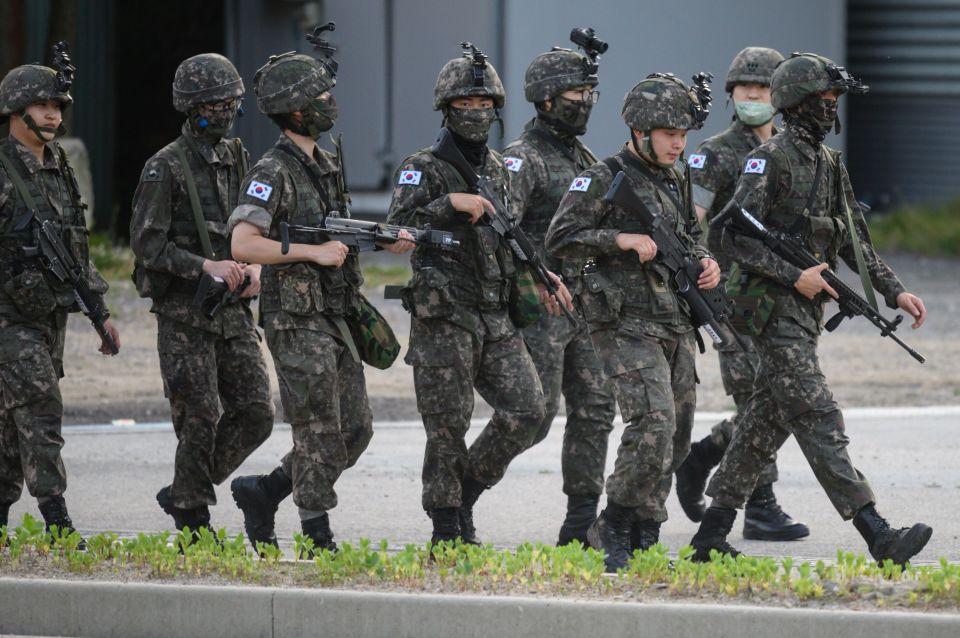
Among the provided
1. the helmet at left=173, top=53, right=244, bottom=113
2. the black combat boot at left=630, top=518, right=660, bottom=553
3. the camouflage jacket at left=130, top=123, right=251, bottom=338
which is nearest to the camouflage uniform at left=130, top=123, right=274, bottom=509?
the camouflage jacket at left=130, top=123, right=251, bottom=338

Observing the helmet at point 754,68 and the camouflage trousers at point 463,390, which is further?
the helmet at point 754,68

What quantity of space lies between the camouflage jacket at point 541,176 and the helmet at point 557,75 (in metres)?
0.18

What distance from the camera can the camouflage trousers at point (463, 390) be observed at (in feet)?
22.2

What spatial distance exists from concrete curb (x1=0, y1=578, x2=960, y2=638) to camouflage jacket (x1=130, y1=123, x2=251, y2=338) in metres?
1.63

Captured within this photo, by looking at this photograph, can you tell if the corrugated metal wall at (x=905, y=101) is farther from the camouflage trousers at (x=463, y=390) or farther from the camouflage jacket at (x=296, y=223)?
the camouflage jacket at (x=296, y=223)

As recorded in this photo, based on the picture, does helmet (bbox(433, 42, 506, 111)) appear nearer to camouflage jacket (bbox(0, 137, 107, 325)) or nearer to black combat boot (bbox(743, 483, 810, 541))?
camouflage jacket (bbox(0, 137, 107, 325))

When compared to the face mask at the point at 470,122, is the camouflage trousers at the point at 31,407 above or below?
below

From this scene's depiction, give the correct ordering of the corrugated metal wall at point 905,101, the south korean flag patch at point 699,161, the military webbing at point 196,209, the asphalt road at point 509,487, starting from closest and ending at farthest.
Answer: the military webbing at point 196,209, the asphalt road at point 509,487, the south korean flag patch at point 699,161, the corrugated metal wall at point 905,101

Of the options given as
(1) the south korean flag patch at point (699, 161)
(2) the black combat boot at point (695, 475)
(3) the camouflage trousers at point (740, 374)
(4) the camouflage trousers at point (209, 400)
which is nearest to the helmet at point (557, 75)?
(1) the south korean flag patch at point (699, 161)

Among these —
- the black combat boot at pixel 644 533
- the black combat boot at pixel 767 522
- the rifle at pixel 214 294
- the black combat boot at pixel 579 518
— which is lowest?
the black combat boot at pixel 767 522

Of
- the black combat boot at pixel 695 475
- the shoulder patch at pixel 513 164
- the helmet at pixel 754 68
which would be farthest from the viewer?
the helmet at pixel 754 68

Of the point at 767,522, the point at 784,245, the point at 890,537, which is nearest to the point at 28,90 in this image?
the point at 784,245

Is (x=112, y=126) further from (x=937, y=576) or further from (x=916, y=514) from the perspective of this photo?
(x=937, y=576)

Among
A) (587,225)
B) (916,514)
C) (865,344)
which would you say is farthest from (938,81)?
(587,225)
